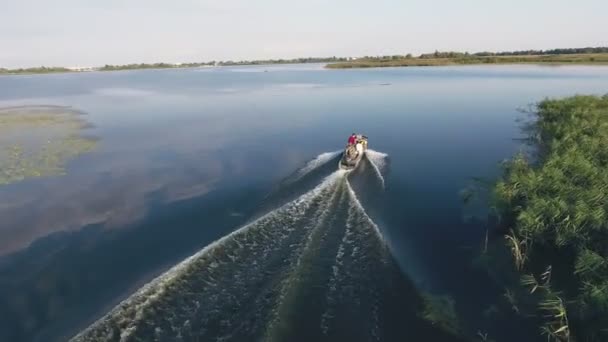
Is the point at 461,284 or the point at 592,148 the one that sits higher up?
the point at 592,148

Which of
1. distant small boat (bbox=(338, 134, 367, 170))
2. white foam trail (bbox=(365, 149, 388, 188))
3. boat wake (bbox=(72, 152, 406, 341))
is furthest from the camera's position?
white foam trail (bbox=(365, 149, 388, 188))

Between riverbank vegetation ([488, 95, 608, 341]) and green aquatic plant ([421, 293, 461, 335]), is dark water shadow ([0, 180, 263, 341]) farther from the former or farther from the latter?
riverbank vegetation ([488, 95, 608, 341])

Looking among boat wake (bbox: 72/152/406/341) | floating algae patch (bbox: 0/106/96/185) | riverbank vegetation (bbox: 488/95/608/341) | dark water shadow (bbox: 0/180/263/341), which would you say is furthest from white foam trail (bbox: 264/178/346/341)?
floating algae patch (bbox: 0/106/96/185)

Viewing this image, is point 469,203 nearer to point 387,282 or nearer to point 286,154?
point 387,282

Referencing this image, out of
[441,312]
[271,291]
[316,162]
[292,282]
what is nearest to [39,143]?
[316,162]

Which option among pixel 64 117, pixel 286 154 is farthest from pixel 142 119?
pixel 286 154

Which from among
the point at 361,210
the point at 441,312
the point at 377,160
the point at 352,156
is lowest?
the point at 441,312

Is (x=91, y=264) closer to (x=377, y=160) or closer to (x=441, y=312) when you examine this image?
(x=441, y=312)
